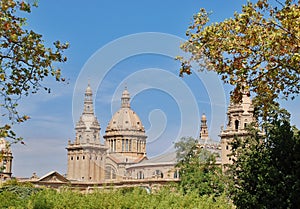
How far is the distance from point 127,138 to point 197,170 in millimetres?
86060

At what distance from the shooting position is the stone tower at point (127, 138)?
450ft

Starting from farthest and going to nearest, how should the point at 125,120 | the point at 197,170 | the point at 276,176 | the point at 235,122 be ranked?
the point at 125,120 → the point at 235,122 → the point at 197,170 → the point at 276,176

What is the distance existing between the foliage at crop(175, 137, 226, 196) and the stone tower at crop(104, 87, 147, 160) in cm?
7261

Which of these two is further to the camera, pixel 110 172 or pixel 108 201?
pixel 110 172

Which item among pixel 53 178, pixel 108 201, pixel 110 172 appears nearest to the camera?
pixel 108 201

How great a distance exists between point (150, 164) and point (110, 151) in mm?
19583

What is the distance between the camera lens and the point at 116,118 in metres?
146

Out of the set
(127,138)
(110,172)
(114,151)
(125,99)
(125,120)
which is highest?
(125,99)

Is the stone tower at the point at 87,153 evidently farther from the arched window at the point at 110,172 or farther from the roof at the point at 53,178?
the roof at the point at 53,178

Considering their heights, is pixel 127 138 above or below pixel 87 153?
above

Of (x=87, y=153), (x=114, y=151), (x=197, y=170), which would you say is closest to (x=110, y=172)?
(x=114, y=151)

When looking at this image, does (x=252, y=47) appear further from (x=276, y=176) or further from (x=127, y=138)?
(x=127, y=138)

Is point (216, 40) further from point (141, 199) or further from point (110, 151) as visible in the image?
point (110, 151)

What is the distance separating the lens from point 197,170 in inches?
2093
